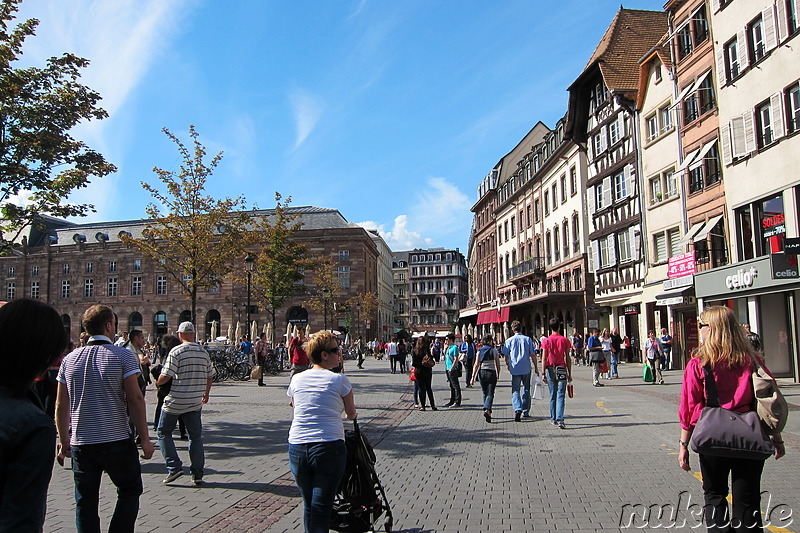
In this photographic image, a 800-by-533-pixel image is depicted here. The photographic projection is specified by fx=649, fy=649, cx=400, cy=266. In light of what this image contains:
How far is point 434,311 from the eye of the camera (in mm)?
123188

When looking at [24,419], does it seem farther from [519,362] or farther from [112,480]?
[519,362]

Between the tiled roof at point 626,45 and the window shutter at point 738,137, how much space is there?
11.4m

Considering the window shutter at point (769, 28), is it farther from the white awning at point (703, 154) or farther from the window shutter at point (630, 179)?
the window shutter at point (630, 179)

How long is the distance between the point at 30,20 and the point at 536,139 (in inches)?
2095

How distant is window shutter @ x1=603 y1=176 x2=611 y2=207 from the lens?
3366cm

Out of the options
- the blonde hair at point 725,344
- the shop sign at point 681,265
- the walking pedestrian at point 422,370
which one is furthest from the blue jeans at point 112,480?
the shop sign at point 681,265

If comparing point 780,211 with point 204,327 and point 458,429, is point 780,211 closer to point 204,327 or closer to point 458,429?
point 458,429

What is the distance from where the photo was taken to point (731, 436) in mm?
4004

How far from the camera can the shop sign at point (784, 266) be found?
A: 17031 mm

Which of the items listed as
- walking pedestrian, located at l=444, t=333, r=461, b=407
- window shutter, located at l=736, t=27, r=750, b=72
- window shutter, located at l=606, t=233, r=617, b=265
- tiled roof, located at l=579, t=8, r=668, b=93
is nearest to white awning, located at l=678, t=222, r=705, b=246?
window shutter, located at l=736, t=27, r=750, b=72

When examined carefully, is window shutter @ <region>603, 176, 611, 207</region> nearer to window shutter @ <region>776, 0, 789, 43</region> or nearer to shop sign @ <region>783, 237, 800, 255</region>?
window shutter @ <region>776, 0, 789, 43</region>

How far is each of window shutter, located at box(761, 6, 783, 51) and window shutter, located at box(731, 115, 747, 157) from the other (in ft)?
7.47

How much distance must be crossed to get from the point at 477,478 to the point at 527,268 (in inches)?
1703

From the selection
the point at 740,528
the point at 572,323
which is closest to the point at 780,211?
the point at 740,528
